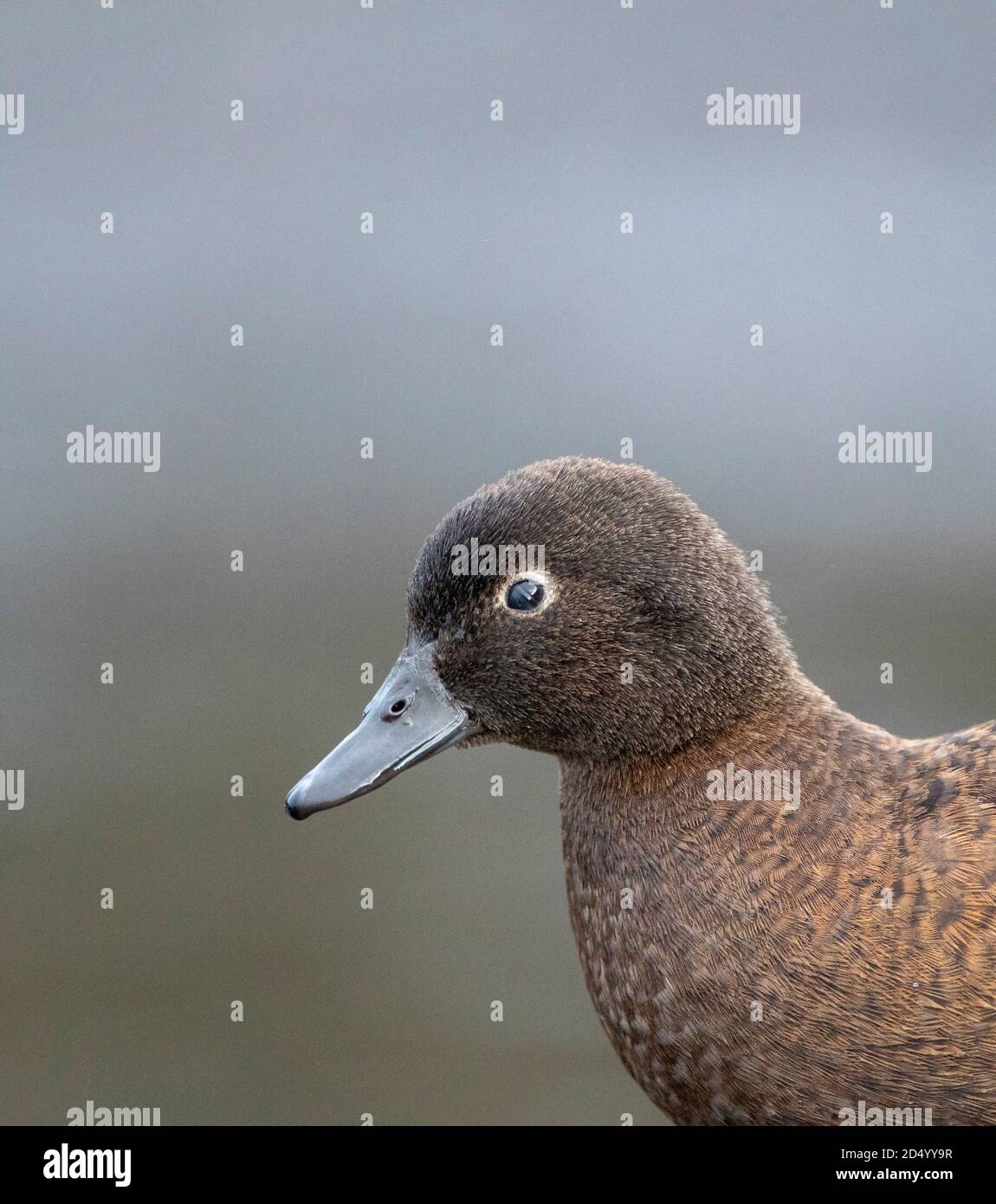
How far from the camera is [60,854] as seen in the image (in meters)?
3.84

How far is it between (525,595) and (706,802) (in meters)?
0.36

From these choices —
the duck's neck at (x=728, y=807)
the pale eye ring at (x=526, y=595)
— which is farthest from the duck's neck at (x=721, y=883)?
the pale eye ring at (x=526, y=595)

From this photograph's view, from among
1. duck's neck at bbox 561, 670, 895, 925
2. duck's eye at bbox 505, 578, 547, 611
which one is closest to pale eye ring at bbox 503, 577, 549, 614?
duck's eye at bbox 505, 578, 547, 611

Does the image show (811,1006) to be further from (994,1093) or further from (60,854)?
(60,854)

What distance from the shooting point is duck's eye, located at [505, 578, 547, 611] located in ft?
5.91

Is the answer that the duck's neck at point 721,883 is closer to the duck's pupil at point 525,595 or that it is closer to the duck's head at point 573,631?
the duck's head at point 573,631

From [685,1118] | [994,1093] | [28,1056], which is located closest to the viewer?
[994,1093]

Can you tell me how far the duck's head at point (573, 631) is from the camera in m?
1.77

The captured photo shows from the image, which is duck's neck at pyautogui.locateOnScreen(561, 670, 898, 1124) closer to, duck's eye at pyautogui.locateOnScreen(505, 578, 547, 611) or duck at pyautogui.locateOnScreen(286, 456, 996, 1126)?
duck at pyautogui.locateOnScreen(286, 456, 996, 1126)

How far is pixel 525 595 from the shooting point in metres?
1.80

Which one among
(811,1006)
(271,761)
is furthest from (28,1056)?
(811,1006)

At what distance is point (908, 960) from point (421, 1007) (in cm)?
235

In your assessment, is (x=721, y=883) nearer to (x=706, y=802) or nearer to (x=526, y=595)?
(x=706, y=802)

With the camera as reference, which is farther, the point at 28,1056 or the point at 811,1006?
the point at 28,1056
